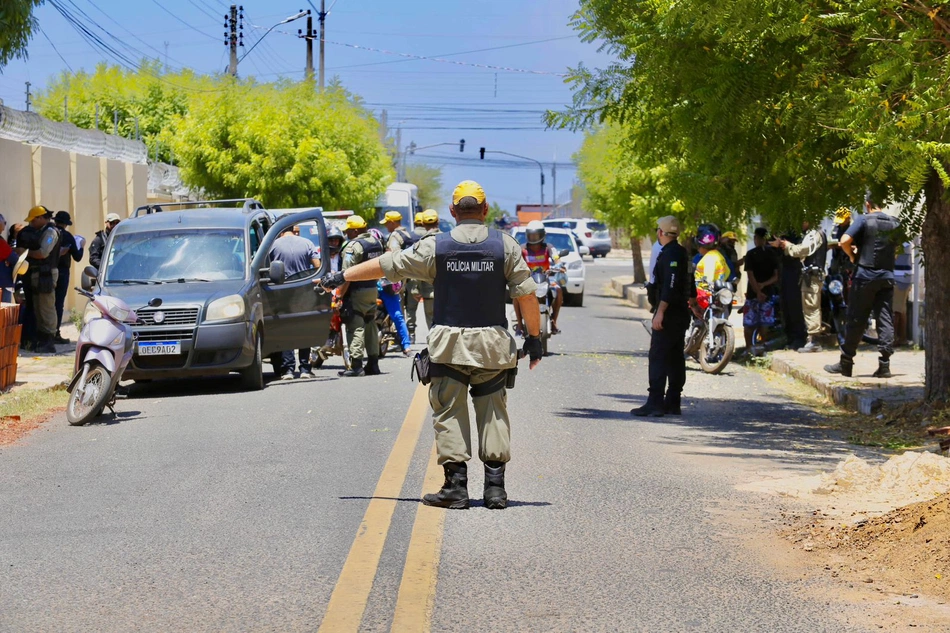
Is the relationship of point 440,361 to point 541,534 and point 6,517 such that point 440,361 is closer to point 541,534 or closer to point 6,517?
point 541,534

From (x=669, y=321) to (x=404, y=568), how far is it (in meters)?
6.78

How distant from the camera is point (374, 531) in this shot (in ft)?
22.9

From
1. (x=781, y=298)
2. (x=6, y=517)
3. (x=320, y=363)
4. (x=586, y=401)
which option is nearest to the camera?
(x=6, y=517)

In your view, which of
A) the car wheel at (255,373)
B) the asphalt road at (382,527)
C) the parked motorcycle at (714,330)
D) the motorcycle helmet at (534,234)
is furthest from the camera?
the motorcycle helmet at (534,234)

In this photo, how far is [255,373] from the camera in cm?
1430

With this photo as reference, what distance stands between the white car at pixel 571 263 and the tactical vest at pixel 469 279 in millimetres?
24234

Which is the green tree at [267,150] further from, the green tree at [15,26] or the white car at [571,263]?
the green tree at [15,26]

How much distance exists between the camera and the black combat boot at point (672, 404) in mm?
12633

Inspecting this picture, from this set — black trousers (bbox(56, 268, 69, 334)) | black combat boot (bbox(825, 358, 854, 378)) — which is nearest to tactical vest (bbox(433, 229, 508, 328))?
black combat boot (bbox(825, 358, 854, 378))

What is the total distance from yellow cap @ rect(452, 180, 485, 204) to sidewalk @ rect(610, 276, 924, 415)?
21.6 ft

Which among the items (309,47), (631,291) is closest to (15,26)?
(631,291)

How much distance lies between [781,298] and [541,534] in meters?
12.8

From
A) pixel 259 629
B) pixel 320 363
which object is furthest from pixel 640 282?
pixel 259 629

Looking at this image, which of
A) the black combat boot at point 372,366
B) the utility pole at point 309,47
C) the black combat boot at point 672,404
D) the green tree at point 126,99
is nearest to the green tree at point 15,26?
the black combat boot at point 372,366
